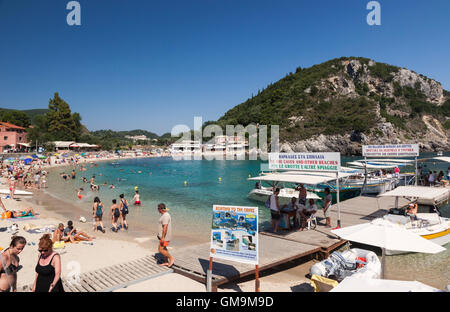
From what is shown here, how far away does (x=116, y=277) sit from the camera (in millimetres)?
7289

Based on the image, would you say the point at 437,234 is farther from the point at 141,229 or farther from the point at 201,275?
the point at 141,229

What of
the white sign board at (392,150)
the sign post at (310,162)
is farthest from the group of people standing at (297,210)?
the white sign board at (392,150)

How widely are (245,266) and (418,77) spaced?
6864 inches

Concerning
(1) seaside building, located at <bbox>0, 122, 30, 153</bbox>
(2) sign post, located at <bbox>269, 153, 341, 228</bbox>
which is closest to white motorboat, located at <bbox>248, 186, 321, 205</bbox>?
(2) sign post, located at <bbox>269, 153, 341, 228</bbox>

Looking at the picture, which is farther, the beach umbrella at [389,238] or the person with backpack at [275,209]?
the person with backpack at [275,209]

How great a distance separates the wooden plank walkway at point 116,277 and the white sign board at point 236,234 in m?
2.24

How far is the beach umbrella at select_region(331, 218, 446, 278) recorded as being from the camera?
6.11m

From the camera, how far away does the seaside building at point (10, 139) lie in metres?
77.9

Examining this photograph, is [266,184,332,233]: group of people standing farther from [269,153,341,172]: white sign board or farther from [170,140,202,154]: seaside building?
[170,140,202,154]: seaside building

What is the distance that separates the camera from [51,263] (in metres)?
4.68

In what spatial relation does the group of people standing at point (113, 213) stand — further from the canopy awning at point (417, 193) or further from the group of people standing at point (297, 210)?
the canopy awning at point (417, 193)

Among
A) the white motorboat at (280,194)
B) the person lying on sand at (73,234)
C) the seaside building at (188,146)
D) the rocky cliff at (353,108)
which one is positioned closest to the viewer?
the person lying on sand at (73,234)
